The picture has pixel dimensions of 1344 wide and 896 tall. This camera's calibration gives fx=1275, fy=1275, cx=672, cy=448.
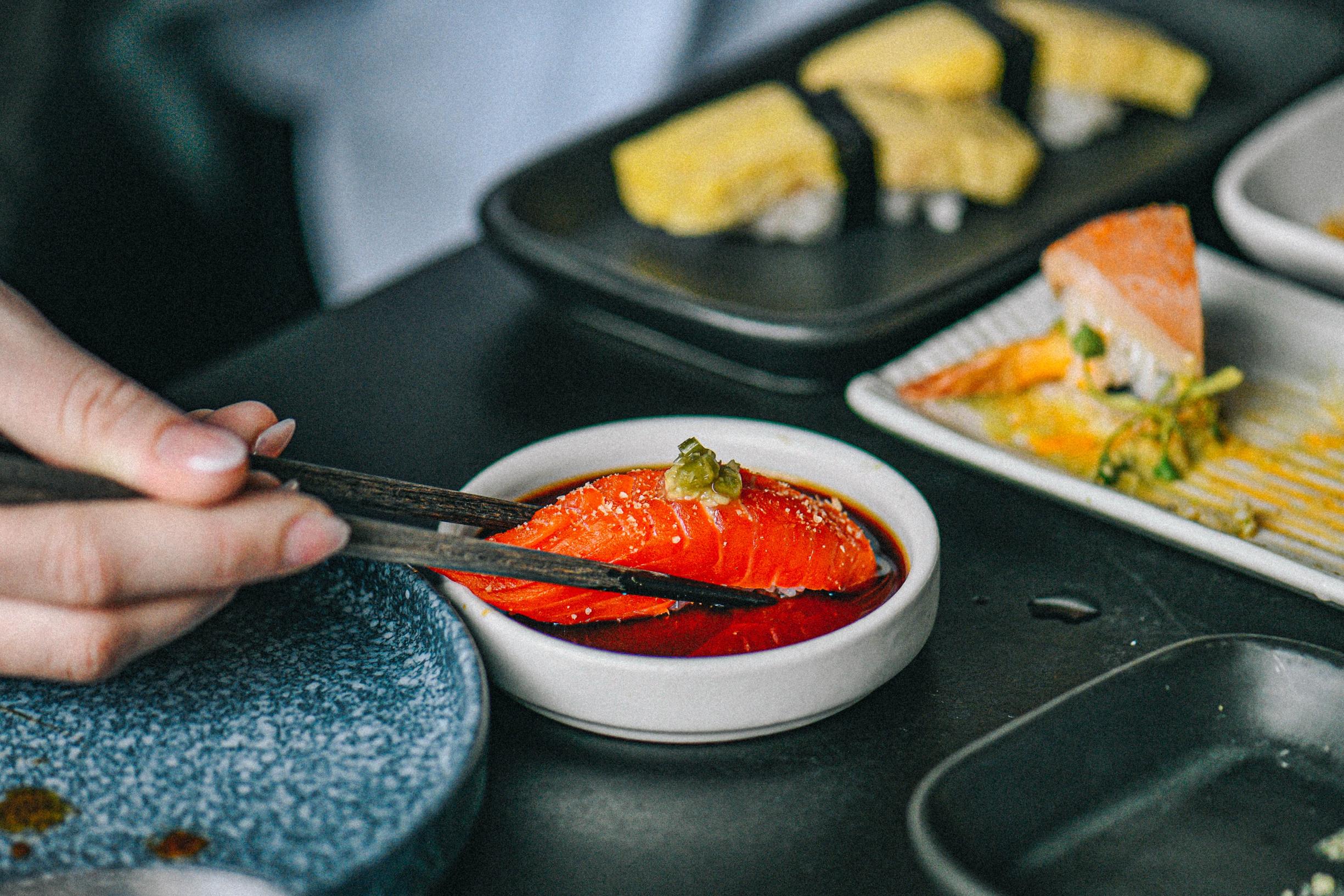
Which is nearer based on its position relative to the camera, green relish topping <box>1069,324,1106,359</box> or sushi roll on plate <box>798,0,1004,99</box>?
green relish topping <box>1069,324,1106,359</box>

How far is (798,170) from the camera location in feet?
6.44

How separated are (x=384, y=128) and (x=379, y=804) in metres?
2.29

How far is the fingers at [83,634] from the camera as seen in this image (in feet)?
2.94

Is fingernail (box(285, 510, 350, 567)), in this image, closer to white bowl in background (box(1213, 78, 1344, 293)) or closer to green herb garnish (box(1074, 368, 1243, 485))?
green herb garnish (box(1074, 368, 1243, 485))

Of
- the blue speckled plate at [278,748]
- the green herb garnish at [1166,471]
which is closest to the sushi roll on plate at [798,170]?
the green herb garnish at [1166,471]

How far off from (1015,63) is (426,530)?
164 centimetres

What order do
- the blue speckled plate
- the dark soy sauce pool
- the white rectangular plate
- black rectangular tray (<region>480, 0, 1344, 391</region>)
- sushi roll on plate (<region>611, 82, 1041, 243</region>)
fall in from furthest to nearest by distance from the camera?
sushi roll on plate (<region>611, 82, 1041, 243</region>), black rectangular tray (<region>480, 0, 1344, 391</region>), the white rectangular plate, the dark soy sauce pool, the blue speckled plate

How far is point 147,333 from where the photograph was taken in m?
3.01

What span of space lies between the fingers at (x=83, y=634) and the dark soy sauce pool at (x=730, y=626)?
0.87 ft

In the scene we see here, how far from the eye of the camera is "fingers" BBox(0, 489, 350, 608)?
857mm

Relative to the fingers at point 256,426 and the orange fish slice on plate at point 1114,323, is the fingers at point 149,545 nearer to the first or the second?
the fingers at point 256,426

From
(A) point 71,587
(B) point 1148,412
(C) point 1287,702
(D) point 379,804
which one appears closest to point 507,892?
(D) point 379,804

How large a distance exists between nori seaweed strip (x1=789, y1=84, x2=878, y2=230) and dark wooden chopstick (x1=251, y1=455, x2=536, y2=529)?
107 centimetres

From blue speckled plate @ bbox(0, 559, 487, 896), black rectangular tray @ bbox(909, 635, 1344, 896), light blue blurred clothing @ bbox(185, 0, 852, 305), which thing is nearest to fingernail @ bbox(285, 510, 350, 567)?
blue speckled plate @ bbox(0, 559, 487, 896)
